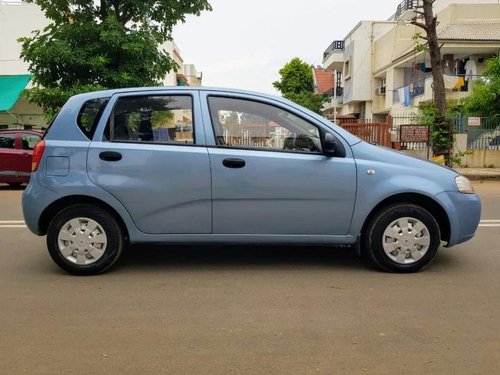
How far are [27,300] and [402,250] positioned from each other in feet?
11.1

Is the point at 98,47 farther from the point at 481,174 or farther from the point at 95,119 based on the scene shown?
the point at 481,174

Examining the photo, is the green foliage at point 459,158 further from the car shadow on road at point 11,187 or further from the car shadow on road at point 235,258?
the car shadow on road at point 11,187

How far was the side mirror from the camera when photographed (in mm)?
4931

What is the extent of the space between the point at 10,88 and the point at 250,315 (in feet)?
62.3

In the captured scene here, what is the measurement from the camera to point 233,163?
494 cm

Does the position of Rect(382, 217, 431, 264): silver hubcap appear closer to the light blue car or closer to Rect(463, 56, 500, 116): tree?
the light blue car

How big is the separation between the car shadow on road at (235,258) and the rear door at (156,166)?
67 cm

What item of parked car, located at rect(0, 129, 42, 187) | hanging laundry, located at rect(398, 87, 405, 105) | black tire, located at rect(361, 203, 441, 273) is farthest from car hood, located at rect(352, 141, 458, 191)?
hanging laundry, located at rect(398, 87, 405, 105)

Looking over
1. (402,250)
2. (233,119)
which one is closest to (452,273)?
(402,250)

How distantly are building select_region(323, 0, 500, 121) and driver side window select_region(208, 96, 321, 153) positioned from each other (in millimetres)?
17119

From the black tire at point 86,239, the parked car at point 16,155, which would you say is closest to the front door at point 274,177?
the black tire at point 86,239

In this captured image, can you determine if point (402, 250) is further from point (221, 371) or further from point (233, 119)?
point (221, 371)

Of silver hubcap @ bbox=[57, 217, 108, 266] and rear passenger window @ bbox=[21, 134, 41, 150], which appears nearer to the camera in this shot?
silver hubcap @ bbox=[57, 217, 108, 266]

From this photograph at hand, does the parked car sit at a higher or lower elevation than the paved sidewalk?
higher
